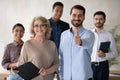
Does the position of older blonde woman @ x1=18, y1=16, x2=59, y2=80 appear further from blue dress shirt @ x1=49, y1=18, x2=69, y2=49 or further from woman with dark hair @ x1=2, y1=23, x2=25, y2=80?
blue dress shirt @ x1=49, y1=18, x2=69, y2=49

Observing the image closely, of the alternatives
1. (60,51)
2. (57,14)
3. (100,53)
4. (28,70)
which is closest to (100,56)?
(100,53)

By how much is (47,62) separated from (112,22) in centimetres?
331

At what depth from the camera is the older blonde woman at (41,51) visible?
258cm

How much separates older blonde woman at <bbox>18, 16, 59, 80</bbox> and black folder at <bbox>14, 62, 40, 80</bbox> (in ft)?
0.18

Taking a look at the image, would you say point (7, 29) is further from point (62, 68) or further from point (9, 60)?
point (62, 68)

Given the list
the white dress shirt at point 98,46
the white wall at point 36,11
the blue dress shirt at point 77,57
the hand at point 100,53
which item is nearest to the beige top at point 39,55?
the blue dress shirt at point 77,57

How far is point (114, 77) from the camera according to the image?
500 centimetres

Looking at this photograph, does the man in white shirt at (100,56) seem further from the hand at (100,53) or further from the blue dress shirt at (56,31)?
the blue dress shirt at (56,31)

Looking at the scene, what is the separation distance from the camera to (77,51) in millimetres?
2861

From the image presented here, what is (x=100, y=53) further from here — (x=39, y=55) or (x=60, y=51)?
(x=39, y=55)

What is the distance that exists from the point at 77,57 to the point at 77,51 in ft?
0.21

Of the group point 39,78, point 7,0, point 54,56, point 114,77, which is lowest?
point 114,77

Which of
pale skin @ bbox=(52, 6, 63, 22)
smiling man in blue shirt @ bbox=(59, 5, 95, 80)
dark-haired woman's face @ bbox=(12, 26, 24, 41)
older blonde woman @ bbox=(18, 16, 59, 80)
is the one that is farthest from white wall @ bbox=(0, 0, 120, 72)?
older blonde woman @ bbox=(18, 16, 59, 80)

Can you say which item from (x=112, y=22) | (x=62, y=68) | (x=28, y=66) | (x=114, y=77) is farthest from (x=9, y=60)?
(x=112, y=22)
